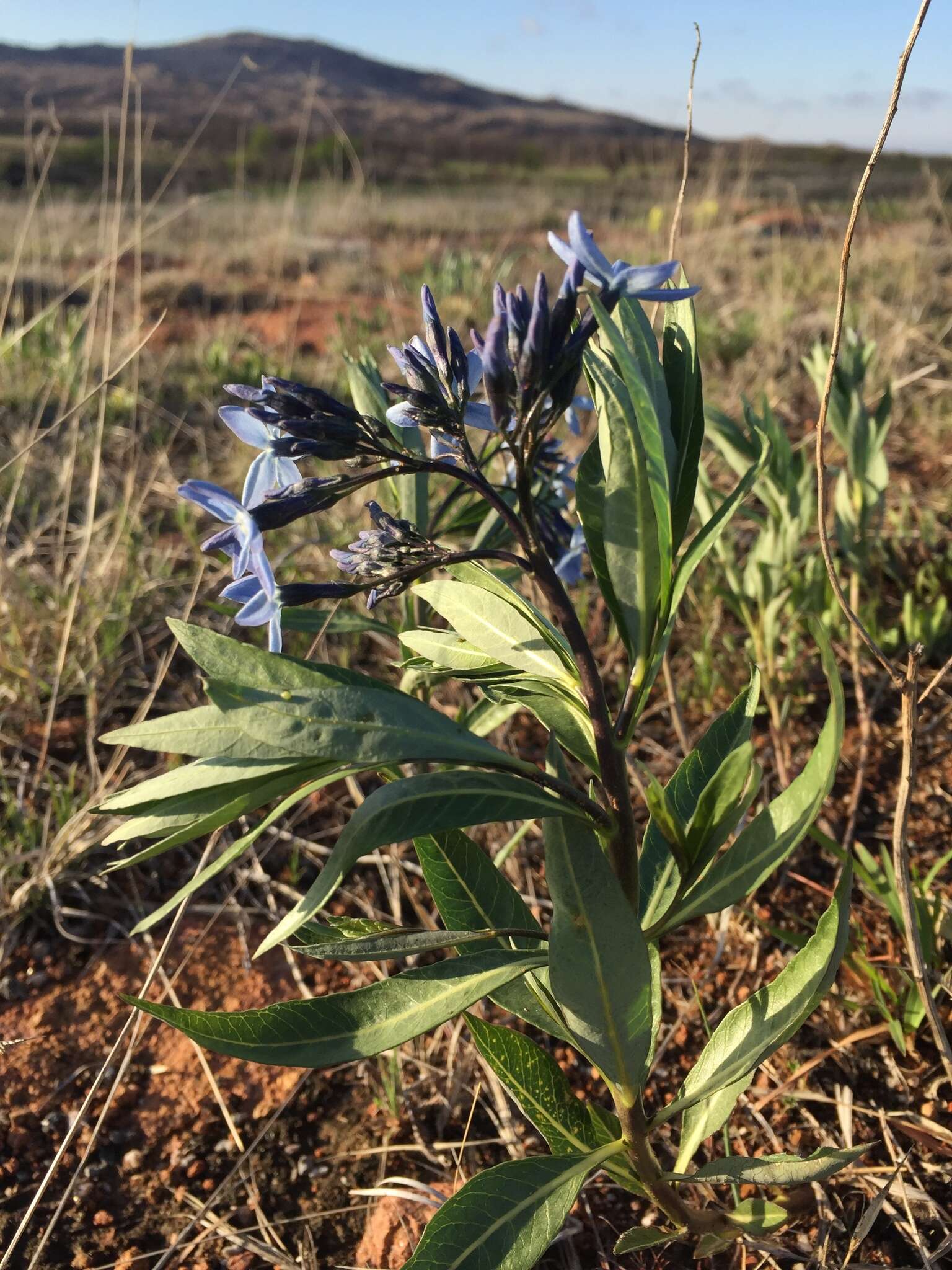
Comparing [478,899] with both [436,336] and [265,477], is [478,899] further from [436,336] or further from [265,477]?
[436,336]

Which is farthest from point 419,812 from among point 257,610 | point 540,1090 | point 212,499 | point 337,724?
point 540,1090

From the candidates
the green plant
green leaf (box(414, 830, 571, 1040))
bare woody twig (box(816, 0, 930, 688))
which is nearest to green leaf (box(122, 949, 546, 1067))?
the green plant

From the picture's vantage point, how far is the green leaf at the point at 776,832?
3.06 ft

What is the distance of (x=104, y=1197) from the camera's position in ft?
5.24

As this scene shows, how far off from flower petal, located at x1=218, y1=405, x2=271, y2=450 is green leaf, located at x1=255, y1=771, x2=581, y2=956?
1.63 feet

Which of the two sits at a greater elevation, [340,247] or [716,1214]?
[340,247]

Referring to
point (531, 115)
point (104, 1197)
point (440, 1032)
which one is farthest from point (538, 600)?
point (531, 115)

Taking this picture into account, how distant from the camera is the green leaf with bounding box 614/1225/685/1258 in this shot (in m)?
1.13

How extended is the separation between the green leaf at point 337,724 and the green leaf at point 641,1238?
2.22 ft

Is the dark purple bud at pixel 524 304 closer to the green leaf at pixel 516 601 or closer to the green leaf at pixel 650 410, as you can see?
the green leaf at pixel 650 410

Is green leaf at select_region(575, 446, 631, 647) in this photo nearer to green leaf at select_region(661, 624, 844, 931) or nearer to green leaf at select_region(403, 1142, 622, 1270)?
green leaf at select_region(661, 624, 844, 931)

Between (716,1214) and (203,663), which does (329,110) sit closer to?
(203,663)

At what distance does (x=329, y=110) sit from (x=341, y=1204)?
4.13m

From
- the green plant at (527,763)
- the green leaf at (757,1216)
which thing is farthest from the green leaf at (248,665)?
the green leaf at (757,1216)
